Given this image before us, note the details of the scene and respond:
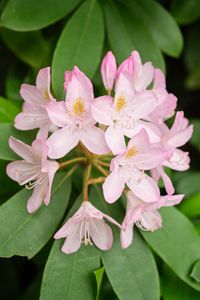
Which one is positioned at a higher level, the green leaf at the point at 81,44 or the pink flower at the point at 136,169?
the green leaf at the point at 81,44

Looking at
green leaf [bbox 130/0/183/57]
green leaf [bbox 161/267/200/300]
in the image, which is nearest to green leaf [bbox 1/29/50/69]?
green leaf [bbox 130/0/183/57]

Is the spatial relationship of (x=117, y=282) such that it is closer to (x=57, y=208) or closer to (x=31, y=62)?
(x=57, y=208)

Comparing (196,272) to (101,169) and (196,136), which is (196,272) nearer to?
(101,169)

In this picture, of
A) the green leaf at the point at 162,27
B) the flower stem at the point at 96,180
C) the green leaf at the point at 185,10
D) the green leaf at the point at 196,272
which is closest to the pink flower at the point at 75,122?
the flower stem at the point at 96,180

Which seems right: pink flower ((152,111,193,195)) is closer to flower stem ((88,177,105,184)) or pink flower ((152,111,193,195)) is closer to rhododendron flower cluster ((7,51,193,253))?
rhododendron flower cluster ((7,51,193,253))

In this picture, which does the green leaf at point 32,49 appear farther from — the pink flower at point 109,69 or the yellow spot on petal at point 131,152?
the yellow spot on petal at point 131,152

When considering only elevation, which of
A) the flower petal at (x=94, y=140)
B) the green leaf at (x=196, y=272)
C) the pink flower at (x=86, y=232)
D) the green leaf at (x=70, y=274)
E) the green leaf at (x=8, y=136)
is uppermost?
the flower petal at (x=94, y=140)

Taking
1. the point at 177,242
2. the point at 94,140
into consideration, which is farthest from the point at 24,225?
the point at 177,242
